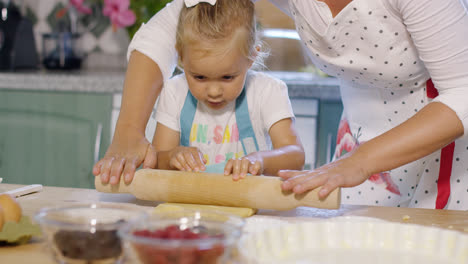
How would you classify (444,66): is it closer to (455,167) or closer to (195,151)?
(455,167)

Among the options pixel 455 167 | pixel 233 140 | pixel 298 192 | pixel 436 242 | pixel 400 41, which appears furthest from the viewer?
pixel 233 140

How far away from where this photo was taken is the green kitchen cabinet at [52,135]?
7.18ft

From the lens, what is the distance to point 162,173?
976mm

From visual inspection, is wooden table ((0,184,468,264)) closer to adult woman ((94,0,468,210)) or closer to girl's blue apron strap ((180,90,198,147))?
adult woman ((94,0,468,210))

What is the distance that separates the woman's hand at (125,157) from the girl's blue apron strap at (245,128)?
331 mm

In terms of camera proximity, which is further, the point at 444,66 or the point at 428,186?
the point at 428,186

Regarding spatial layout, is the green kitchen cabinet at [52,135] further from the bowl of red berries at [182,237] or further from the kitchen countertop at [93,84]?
the bowl of red berries at [182,237]

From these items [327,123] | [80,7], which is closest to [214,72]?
[327,123]

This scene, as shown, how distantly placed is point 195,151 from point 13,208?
482mm

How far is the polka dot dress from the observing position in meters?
1.11

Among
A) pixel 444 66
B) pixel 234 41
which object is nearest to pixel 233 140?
pixel 234 41

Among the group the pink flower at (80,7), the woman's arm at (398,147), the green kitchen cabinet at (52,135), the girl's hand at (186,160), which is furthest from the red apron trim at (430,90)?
the pink flower at (80,7)

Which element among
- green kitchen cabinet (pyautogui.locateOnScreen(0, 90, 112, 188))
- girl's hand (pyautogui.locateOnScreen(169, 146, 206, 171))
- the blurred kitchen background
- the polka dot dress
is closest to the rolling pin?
girl's hand (pyautogui.locateOnScreen(169, 146, 206, 171))

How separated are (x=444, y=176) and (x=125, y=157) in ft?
2.37
